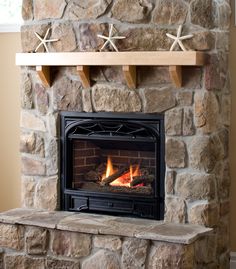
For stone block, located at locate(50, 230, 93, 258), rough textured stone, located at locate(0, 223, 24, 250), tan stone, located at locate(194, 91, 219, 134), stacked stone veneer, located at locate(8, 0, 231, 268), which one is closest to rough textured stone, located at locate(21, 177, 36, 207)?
stacked stone veneer, located at locate(8, 0, 231, 268)

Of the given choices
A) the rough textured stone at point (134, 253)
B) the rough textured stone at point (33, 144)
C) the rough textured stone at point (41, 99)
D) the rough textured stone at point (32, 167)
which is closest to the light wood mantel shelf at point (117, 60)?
the rough textured stone at point (41, 99)

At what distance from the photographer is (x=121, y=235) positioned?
12.5ft

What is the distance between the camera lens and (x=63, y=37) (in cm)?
423

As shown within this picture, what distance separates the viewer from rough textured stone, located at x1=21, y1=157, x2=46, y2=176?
4.41 metres

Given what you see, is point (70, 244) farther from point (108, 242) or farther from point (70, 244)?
point (108, 242)

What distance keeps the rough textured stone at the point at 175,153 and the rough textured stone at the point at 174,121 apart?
6 centimetres

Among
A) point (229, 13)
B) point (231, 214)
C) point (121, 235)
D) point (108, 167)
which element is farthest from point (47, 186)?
point (229, 13)

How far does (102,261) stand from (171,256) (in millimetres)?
464

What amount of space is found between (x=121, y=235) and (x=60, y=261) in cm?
50

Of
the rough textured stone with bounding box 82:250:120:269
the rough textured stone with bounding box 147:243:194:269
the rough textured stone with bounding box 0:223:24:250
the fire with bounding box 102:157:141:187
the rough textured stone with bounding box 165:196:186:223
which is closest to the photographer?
the rough textured stone with bounding box 147:243:194:269

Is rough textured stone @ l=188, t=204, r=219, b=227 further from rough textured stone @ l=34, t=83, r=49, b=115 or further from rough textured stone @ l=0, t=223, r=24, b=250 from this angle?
rough textured stone @ l=34, t=83, r=49, b=115

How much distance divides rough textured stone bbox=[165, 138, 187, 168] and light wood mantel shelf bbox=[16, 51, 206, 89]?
35 cm

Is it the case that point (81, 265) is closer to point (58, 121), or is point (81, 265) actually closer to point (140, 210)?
point (140, 210)

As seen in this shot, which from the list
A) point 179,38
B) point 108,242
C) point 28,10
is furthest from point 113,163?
point 28,10
